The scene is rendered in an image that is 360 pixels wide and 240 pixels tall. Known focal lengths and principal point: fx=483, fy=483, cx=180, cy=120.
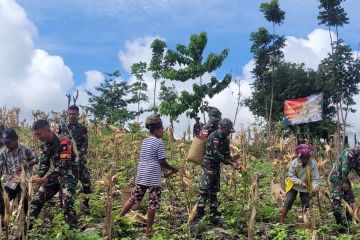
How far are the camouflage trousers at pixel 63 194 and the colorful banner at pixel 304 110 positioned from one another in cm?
1285

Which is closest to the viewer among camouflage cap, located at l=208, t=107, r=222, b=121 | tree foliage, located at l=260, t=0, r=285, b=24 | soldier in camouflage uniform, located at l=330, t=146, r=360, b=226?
soldier in camouflage uniform, located at l=330, t=146, r=360, b=226

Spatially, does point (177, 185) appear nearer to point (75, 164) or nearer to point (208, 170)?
point (208, 170)

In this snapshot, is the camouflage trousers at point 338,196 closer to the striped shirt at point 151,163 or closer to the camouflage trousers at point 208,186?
the camouflage trousers at point 208,186

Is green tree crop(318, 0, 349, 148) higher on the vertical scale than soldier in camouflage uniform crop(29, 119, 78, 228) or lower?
higher

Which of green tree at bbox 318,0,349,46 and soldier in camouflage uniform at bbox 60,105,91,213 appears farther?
green tree at bbox 318,0,349,46

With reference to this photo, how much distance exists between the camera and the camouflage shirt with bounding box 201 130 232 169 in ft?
20.6

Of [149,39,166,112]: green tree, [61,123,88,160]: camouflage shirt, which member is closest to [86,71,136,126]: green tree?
[149,39,166,112]: green tree

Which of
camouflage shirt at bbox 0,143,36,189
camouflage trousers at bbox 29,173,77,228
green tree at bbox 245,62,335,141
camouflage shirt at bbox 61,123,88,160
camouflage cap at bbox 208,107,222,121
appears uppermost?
green tree at bbox 245,62,335,141

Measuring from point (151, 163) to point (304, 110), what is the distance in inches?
501

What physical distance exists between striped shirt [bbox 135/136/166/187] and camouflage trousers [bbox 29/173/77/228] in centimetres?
86

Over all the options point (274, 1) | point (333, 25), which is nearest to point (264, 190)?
point (333, 25)

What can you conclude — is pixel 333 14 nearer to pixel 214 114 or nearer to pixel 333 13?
pixel 333 13

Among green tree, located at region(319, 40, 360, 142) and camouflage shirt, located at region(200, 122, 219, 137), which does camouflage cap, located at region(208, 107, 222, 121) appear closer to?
camouflage shirt, located at region(200, 122, 219, 137)

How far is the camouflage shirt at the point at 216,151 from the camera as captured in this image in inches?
248
